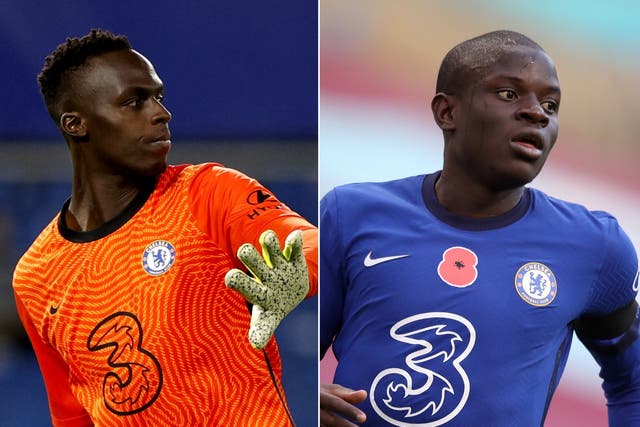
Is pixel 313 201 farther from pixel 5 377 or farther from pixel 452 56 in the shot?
pixel 5 377

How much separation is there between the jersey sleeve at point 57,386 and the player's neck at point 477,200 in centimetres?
89

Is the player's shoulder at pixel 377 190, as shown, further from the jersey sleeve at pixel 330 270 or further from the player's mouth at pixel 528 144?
the player's mouth at pixel 528 144

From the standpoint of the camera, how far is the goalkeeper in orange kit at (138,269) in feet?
6.31

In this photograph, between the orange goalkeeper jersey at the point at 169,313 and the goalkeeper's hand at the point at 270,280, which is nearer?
the goalkeeper's hand at the point at 270,280

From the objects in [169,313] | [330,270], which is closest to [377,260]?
[330,270]

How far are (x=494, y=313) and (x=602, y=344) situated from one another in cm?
25

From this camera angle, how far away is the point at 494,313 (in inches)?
74.5

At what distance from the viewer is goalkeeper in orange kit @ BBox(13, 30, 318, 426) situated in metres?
1.92

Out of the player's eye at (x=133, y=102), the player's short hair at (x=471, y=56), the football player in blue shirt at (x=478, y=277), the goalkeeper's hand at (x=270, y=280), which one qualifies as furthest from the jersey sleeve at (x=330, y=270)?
the player's eye at (x=133, y=102)

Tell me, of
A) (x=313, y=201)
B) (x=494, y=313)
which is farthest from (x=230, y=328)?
(x=494, y=313)

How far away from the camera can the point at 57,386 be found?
2.02m

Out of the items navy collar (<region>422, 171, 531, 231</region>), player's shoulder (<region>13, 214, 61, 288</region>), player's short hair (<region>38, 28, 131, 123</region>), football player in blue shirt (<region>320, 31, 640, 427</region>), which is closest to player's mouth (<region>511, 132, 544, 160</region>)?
football player in blue shirt (<region>320, 31, 640, 427</region>)

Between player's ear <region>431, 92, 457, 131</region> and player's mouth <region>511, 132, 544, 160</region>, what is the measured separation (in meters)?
0.13

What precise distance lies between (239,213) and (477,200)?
492 millimetres
